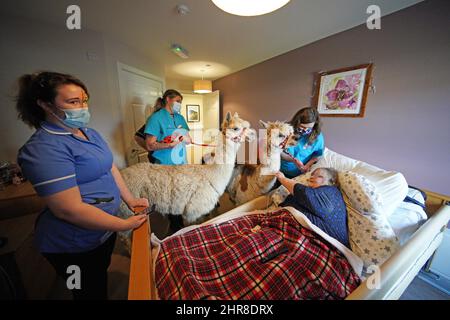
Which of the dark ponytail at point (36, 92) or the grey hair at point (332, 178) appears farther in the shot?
the grey hair at point (332, 178)

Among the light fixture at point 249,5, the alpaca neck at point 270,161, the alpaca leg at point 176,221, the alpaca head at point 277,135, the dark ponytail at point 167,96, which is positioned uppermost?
the light fixture at point 249,5

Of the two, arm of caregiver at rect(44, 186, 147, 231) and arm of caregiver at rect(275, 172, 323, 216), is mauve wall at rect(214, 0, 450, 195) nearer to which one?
arm of caregiver at rect(275, 172, 323, 216)

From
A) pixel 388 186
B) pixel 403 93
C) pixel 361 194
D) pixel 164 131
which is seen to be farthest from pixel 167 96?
pixel 403 93

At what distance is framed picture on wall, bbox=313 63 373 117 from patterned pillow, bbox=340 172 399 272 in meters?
1.31

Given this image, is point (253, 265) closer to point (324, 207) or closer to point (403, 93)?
point (324, 207)

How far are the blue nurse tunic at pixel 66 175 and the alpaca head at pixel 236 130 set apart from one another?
2.46 ft

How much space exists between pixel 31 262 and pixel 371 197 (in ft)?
7.49

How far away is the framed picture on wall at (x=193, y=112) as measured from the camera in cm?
500

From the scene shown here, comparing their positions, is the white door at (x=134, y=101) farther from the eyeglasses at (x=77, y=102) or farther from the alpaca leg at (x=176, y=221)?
the eyeglasses at (x=77, y=102)

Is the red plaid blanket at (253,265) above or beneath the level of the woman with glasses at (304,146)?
beneath

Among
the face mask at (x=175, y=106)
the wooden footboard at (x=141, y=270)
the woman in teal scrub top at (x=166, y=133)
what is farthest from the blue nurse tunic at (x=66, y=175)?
the face mask at (x=175, y=106)

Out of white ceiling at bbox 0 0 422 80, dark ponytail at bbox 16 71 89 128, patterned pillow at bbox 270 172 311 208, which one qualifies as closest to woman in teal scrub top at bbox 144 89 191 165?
white ceiling at bbox 0 0 422 80

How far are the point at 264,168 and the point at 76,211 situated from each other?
1127 mm

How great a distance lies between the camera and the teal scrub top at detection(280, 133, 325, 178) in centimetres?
155
